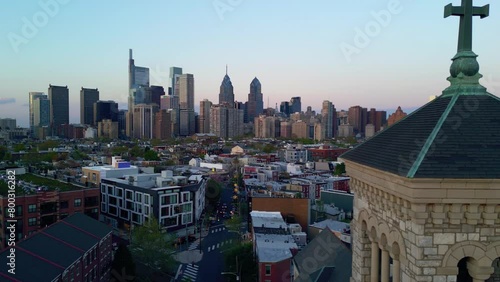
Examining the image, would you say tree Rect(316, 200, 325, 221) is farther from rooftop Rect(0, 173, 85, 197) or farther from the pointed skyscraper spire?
the pointed skyscraper spire

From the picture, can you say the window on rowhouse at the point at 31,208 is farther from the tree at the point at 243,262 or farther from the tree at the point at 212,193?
the tree at the point at 212,193

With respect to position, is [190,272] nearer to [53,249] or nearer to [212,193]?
[53,249]

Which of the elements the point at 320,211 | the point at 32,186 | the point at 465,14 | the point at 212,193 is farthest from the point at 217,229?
the point at 465,14

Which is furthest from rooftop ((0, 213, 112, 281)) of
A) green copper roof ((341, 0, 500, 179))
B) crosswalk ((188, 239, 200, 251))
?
green copper roof ((341, 0, 500, 179))

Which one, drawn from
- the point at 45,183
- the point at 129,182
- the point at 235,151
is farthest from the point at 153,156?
the point at 45,183

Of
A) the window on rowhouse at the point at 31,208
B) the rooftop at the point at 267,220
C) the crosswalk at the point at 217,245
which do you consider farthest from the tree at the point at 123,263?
the crosswalk at the point at 217,245
